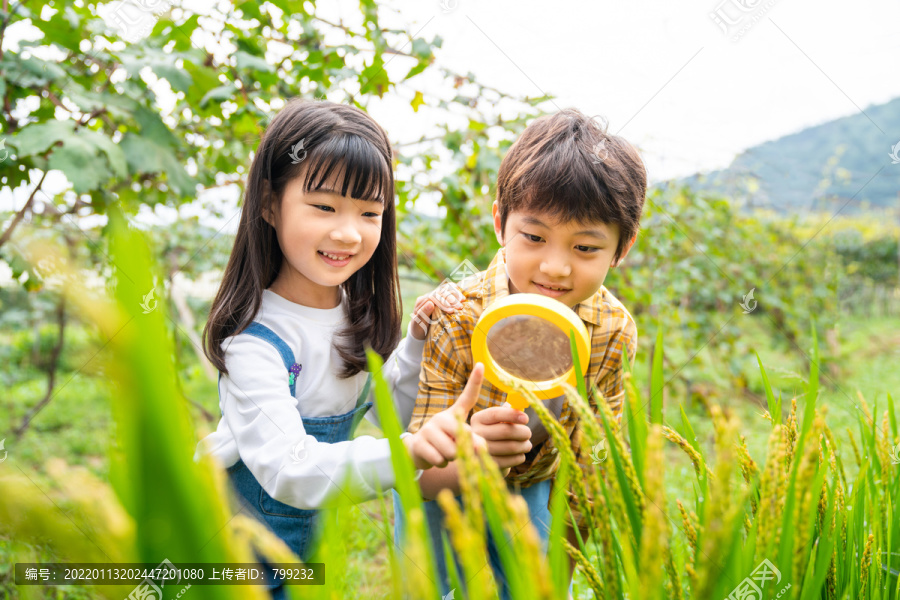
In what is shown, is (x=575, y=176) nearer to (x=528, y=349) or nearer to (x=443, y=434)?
(x=528, y=349)

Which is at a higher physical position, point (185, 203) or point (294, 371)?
point (185, 203)

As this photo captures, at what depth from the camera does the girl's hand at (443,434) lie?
0.74 m

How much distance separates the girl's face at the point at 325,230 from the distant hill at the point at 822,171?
296 cm

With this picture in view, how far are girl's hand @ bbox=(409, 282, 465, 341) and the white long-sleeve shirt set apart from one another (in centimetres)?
4

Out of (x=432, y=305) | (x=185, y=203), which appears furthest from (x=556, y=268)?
(x=185, y=203)

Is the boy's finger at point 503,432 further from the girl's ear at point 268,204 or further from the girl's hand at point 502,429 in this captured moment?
the girl's ear at point 268,204

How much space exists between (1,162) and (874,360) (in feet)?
28.1

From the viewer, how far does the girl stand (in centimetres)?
102

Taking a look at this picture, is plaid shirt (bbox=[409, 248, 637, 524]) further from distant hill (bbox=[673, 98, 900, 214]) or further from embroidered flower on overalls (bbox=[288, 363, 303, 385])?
distant hill (bbox=[673, 98, 900, 214])

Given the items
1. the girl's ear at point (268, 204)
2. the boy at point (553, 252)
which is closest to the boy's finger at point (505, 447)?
the boy at point (553, 252)

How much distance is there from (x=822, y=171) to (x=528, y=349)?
9007 millimetres

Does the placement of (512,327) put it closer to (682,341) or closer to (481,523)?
(481,523)

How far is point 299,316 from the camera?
121cm

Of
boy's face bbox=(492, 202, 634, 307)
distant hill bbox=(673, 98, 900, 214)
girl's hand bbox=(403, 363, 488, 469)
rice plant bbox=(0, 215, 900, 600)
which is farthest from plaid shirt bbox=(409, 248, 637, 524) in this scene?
distant hill bbox=(673, 98, 900, 214)
